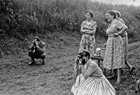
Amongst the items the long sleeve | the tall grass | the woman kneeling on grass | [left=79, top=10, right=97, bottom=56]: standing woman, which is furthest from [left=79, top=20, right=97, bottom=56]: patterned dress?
the tall grass

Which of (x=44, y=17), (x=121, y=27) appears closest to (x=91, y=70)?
(x=121, y=27)

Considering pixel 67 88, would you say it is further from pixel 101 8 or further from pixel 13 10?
pixel 101 8

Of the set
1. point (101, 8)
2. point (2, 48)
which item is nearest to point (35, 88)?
point (2, 48)

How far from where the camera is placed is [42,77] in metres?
7.70

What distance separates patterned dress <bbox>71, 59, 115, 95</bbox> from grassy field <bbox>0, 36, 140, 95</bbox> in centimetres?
60

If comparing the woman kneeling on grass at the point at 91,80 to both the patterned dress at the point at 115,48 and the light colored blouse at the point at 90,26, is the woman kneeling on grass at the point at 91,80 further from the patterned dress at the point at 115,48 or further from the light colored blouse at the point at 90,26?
the light colored blouse at the point at 90,26

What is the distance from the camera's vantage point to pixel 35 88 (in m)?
6.48

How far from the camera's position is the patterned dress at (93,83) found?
210 inches

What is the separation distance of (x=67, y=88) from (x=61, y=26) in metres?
9.98

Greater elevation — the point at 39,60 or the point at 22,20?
the point at 22,20

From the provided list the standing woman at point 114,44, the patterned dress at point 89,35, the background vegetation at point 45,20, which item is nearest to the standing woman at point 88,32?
the patterned dress at point 89,35

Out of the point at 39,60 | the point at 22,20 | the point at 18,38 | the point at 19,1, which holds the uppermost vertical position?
the point at 19,1

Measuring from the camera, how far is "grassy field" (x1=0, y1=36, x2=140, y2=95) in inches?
245

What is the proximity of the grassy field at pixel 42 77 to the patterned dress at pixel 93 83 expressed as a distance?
60 cm
